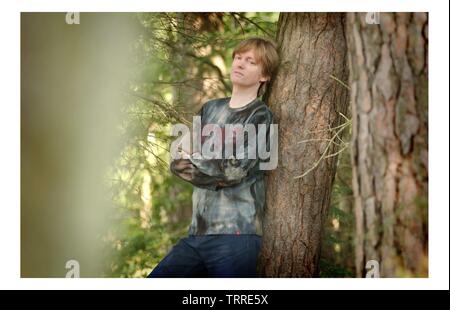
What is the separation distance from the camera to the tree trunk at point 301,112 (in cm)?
358

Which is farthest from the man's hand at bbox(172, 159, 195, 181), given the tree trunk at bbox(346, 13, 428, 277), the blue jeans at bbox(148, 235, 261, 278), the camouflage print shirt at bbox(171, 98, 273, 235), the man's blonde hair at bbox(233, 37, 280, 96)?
the tree trunk at bbox(346, 13, 428, 277)

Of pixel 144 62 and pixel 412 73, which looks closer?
pixel 412 73

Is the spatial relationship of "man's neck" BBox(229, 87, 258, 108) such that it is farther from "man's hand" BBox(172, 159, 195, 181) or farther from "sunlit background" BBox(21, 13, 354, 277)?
"man's hand" BBox(172, 159, 195, 181)

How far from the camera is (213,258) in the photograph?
138 inches

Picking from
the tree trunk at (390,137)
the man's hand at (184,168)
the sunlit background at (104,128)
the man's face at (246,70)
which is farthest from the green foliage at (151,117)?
the tree trunk at (390,137)

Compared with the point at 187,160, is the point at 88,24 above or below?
above

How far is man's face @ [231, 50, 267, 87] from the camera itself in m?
3.53

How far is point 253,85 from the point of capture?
356 centimetres

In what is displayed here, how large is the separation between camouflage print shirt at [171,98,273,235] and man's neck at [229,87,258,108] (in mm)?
24

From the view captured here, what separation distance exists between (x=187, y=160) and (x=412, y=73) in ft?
4.33

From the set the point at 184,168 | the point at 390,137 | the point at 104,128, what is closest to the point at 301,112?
the point at 184,168

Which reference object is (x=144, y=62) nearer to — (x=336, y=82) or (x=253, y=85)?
(x=253, y=85)
